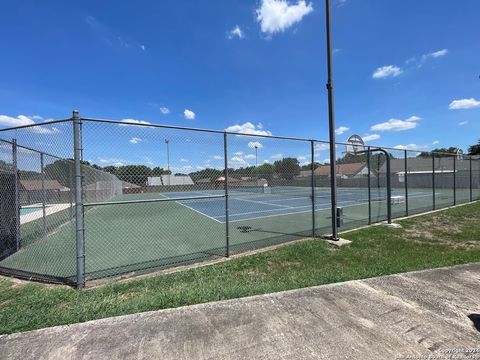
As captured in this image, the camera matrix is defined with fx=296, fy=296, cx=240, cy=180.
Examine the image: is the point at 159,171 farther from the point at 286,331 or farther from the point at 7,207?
the point at 7,207

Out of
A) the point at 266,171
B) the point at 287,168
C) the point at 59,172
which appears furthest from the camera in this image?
the point at 287,168

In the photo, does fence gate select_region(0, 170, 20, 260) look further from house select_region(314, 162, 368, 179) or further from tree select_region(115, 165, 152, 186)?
house select_region(314, 162, 368, 179)

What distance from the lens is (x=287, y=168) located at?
8.15 meters

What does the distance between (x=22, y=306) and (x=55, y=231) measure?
23.1 feet

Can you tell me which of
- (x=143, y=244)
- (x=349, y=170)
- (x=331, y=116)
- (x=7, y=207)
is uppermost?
(x=331, y=116)

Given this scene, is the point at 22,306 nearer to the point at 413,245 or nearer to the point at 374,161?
the point at 413,245

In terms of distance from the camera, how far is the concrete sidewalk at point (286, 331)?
2.79 metres

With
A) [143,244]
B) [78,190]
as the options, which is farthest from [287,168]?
[78,190]

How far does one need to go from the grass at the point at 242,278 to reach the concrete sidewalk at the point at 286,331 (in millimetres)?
348

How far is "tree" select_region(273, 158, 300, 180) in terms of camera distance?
7871mm

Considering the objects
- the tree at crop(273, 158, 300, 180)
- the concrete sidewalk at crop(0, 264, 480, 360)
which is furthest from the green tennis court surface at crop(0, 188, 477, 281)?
the concrete sidewalk at crop(0, 264, 480, 360)

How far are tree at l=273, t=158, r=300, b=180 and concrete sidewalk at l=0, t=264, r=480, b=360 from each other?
422 centimetres

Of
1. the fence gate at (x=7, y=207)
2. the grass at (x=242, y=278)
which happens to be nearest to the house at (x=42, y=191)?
the fence gate at (x=7, y=207)

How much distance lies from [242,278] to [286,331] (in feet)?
6.44
